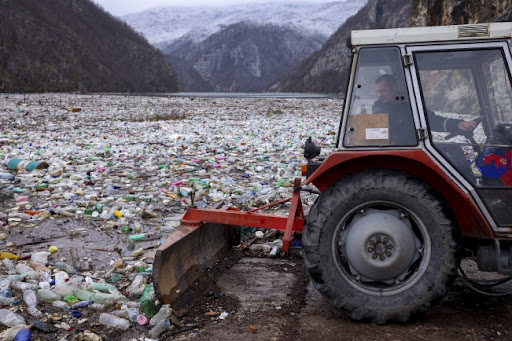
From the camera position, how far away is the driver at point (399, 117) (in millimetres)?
2971

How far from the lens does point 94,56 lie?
79625mm

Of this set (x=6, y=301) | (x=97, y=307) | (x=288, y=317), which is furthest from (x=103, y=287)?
(x=288, y=317)

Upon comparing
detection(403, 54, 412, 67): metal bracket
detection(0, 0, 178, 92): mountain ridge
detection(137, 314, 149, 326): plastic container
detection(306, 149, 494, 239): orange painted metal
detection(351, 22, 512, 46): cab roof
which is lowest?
detection(137, 314, 149, 326): plastic container

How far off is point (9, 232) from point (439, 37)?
4444 mm

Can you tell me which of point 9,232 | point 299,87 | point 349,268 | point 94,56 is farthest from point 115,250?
Answer: point 299,87

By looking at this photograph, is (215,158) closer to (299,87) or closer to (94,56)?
(94,56)

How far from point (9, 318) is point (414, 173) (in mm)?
2691

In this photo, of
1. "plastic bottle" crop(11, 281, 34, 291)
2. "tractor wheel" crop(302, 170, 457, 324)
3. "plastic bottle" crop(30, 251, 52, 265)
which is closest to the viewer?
"tractor wheel" crop(302, 170, 457, 324)

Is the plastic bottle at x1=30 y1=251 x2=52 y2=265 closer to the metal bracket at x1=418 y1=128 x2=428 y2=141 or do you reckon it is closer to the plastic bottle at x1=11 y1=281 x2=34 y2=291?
the plastic bottle at x1=11 y1=281 x2=34 y2=291

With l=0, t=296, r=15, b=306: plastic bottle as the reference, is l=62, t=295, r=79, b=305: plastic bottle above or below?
below

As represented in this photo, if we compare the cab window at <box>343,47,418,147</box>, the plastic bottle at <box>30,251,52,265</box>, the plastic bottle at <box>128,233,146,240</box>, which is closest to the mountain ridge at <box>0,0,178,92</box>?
the plastic bottle at <box>128,233,146,240</box>

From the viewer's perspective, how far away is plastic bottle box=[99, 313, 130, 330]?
3.12m

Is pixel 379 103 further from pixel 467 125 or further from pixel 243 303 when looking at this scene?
pixel 243 303

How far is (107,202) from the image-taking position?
6090mm
